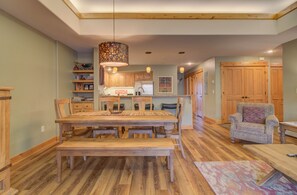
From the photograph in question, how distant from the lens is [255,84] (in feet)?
19.6

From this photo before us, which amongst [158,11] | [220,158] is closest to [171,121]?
[220,158]

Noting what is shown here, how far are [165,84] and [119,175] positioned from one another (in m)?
6.01

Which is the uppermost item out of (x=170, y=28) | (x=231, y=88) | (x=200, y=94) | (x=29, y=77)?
(x=170, y=28)

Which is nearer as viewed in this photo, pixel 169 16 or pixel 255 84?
pixel 169 16

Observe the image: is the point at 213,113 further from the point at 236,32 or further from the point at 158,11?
the point at 158,11

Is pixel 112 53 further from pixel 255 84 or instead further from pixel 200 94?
pixel 200 94

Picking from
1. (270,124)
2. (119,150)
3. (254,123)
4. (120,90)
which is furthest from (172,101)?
(120,90)

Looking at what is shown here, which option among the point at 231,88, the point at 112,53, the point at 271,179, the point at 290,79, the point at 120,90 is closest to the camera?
the point at 271,179

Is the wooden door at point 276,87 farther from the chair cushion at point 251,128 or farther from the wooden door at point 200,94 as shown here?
the chair cushion at point 251,128

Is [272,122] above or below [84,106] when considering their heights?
below

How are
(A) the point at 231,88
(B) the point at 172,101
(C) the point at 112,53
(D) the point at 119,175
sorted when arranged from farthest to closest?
(A) the point at 231,88
(B) the point at 172,101
(C) the point at 112,53
(D) the point at 119,175

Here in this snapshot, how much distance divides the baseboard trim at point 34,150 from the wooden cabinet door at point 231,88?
5171 millimetres

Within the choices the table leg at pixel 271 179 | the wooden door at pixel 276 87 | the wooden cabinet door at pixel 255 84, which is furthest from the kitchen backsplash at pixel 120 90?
the table leg at pixel 271 179

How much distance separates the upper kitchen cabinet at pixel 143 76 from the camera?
26.1 feet
